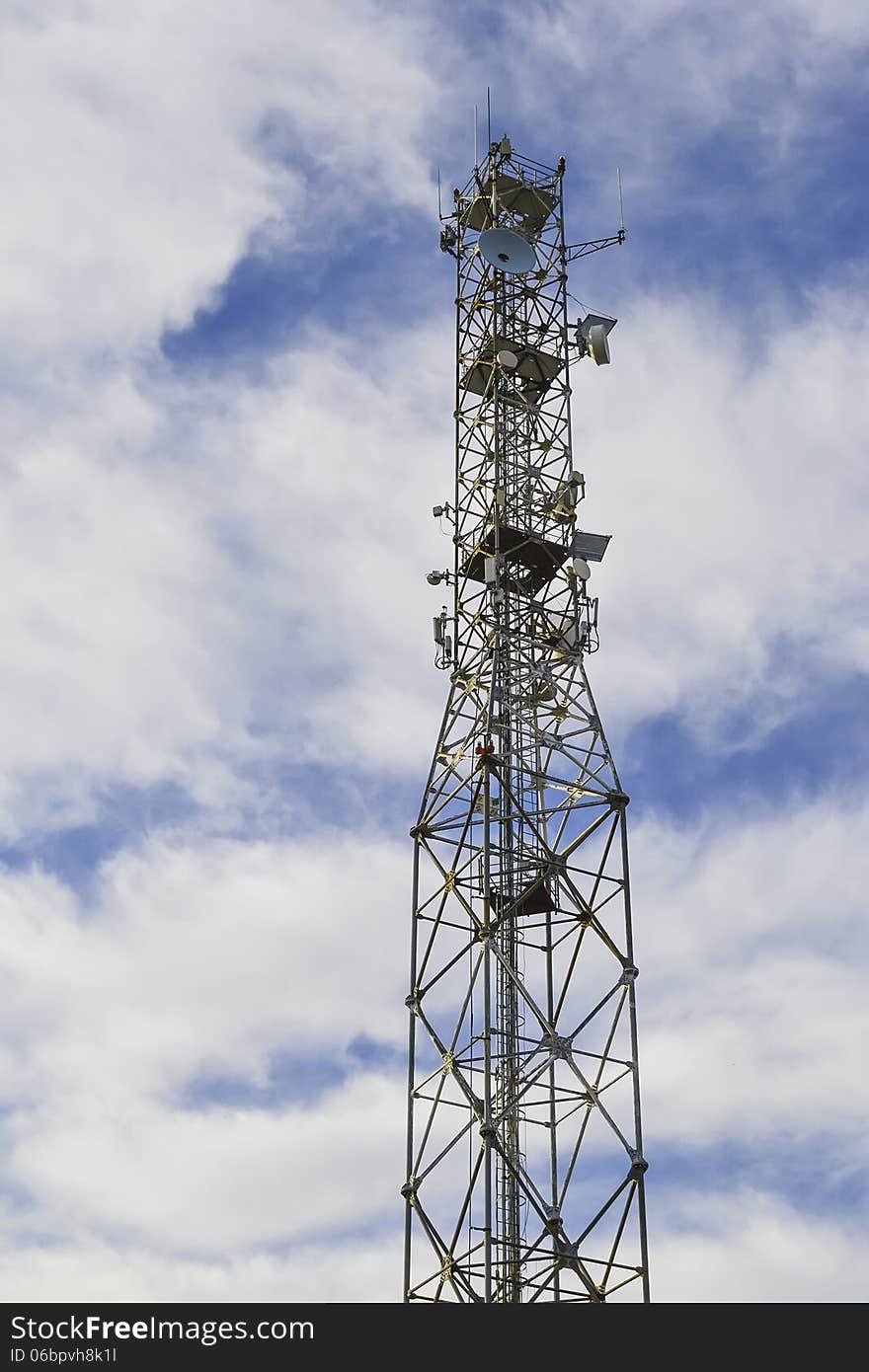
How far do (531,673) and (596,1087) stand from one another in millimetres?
12564

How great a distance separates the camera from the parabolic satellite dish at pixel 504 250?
5472 cm

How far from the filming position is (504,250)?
54.8 m

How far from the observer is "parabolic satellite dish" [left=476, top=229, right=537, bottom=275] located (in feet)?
180

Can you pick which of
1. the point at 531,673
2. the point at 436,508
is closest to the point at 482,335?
the point at 436,508
